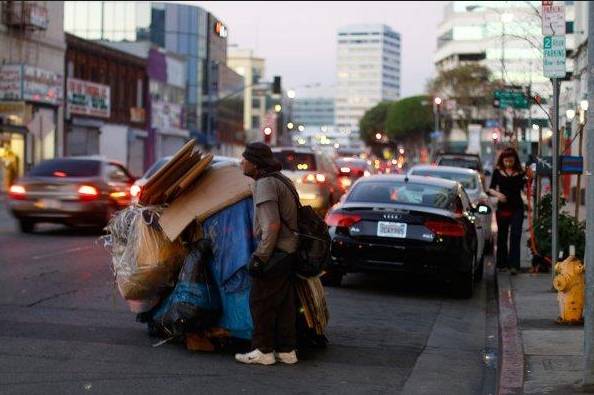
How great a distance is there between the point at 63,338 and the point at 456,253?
505 cm

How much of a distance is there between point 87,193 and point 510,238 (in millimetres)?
8659

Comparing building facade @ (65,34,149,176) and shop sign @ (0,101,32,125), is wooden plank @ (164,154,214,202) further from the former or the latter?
building facade @ (65,34,149,176)

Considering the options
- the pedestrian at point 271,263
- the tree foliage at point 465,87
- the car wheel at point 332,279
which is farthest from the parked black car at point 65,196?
the tree foliage at point 465,87

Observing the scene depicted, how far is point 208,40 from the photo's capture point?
89.0 metres

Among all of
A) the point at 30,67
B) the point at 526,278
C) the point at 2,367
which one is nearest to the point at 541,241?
the point at 526,278

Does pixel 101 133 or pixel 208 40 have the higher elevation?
pixel 208 40

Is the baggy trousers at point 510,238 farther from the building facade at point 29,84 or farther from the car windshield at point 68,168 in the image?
the building facade at point 29,84

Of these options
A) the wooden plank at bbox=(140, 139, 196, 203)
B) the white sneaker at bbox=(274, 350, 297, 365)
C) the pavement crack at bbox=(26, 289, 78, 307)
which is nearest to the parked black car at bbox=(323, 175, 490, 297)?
the pavement crack at bbox=(26, 289, 78, 307)

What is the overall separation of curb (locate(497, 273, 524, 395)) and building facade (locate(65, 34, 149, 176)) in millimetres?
40661

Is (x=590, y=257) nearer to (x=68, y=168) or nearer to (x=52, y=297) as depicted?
(x=52, y=297)

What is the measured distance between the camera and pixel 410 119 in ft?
405

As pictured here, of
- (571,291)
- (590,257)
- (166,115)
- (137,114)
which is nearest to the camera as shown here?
(590,257)

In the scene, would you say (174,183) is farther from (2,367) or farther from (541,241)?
(541,241)

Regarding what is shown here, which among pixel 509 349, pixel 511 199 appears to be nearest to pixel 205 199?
pixel 509 349
